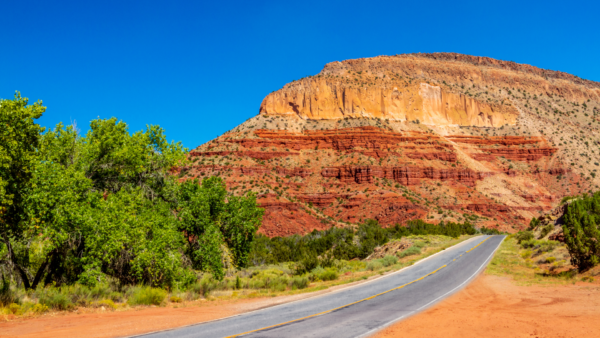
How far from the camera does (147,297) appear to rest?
569 inches

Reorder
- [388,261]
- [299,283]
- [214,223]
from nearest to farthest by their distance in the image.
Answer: [299,283]
[214,223]
[388,261]

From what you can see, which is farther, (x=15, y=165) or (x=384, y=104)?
(x=384, y=104)

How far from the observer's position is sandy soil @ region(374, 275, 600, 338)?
10445mm

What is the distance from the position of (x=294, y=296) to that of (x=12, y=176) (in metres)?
11.4

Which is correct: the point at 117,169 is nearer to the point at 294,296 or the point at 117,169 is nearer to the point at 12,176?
the point at 12,176

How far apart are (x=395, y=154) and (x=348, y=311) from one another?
78.1 meters

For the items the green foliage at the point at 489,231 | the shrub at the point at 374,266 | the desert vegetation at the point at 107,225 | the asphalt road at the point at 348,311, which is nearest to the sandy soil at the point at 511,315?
the asphalt road at the point at 348,311

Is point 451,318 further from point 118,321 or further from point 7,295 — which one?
point 7,295

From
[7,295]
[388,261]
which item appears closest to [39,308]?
[7,295]

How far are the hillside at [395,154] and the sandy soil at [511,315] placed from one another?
49.1 meters

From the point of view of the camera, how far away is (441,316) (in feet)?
40.8

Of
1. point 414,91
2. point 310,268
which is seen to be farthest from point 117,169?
point 414,91

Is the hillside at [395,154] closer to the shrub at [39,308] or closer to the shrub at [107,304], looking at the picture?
the shrub at [107,304]

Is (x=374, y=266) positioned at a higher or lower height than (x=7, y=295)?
lower
